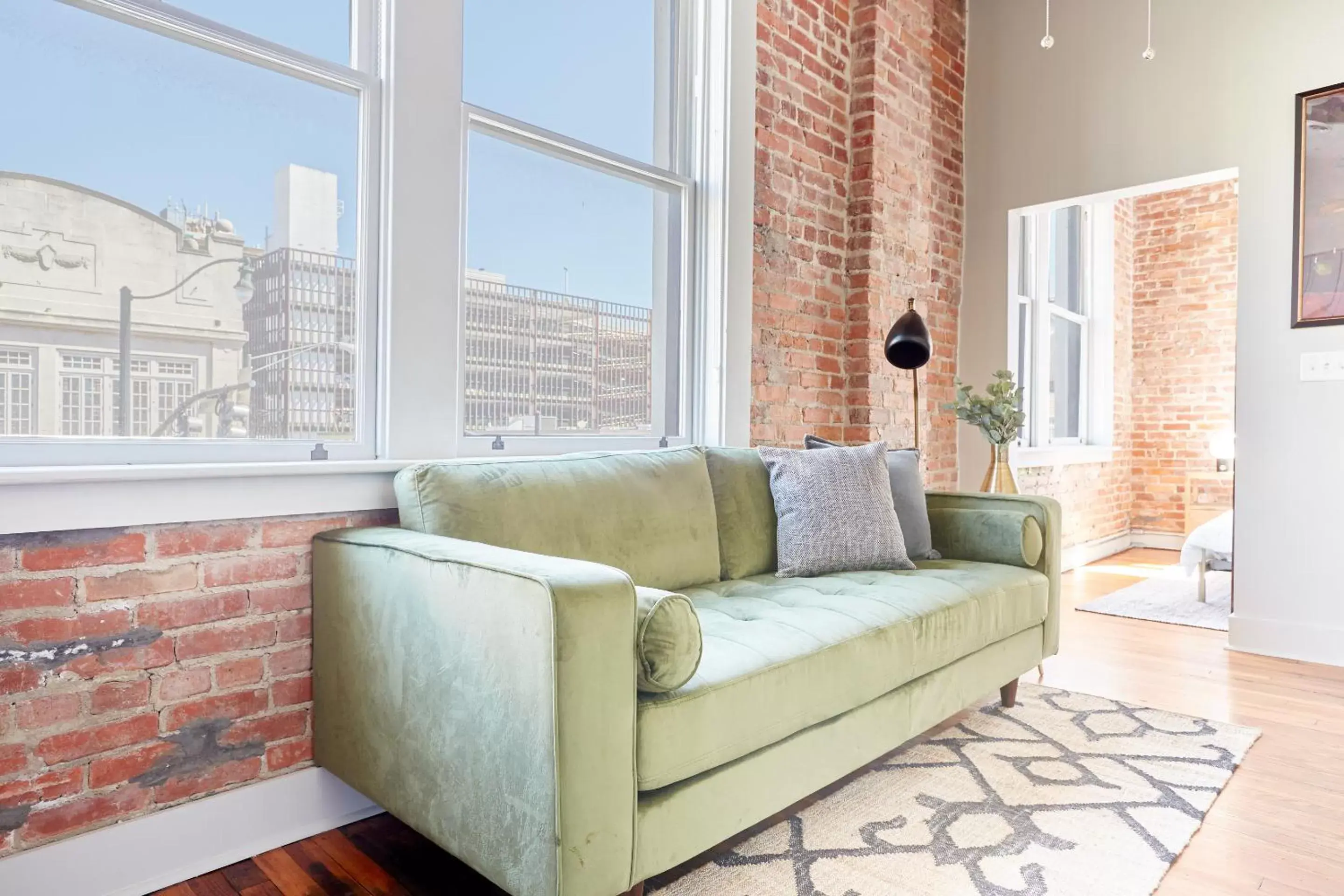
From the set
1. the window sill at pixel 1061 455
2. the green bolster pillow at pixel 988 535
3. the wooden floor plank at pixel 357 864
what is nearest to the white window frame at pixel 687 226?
the green bolster pillow at pixel 988 535

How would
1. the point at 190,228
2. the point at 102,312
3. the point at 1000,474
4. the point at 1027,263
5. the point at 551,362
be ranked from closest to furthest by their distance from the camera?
1. the point at 102,312
2. the point at 190,228
3. the point at 551,362
4. the point at 1000,474
5. the point at 1027,263

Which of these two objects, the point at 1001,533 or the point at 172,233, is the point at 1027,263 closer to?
the point at 1001,533

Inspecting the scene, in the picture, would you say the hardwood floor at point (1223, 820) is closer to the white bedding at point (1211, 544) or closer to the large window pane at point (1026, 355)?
the white bedding at point (1211, 544)

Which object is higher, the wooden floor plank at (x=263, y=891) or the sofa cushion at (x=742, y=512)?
the sofa cushion at (x=742, y=512)

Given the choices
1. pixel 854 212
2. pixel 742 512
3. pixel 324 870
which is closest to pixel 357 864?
pixel 324 870

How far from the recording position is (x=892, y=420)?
13.1 feet

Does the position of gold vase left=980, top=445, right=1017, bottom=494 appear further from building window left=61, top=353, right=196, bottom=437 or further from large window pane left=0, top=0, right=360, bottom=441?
building window left=61, top=353, right=196, bottom=437

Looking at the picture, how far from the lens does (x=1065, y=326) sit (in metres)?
6.23

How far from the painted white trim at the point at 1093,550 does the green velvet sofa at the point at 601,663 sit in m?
3.34

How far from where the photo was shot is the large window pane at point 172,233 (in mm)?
1724

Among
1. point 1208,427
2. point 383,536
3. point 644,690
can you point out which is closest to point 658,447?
point 383,536

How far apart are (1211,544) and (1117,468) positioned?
8.15 feet

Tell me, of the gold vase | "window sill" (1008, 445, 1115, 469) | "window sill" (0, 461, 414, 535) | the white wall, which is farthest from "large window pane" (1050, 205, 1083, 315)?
"window sill" (0, 461, 414, 535)

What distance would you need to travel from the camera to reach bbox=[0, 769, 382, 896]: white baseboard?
1.59 metres
